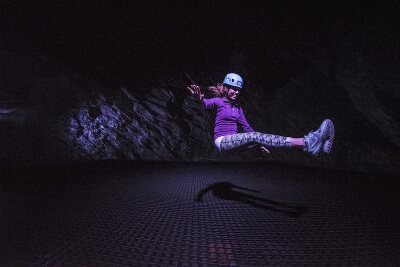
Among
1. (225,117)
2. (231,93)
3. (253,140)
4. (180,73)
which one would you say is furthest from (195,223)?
(180,73)

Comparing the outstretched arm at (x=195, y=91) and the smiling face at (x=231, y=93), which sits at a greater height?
the smiling face at (x=231, y=93)

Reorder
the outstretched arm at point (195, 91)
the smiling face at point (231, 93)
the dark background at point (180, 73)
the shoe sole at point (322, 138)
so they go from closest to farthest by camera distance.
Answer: the shoe sole at point (322, 138) < the outstretched arm at point (195, 91) < the smiling face at point (231, 93) < the dark background at point (180, 73)

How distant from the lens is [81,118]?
6.75m

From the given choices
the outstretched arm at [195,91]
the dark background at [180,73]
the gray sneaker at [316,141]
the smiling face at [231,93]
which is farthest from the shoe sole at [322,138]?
the dark background at [180,73]

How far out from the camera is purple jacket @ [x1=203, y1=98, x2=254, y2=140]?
9.09ft

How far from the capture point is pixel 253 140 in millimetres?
2344

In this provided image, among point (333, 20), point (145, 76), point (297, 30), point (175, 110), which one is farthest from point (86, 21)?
point (333, 20)

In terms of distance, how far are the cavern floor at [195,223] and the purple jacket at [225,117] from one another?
2.66 feet

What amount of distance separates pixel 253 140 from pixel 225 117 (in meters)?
0.58

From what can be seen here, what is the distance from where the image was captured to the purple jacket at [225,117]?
109 inches

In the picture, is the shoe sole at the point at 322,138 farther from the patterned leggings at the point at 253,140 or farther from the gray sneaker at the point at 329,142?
the patterned leggings at the point at 253,140

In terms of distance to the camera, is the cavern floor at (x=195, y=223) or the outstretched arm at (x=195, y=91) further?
Result: the outstretched arm at (x=195, y=91)

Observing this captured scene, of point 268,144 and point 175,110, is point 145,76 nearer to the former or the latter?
point 175,110

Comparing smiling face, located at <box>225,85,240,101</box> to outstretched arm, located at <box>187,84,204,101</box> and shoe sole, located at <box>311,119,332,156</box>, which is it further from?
shoe sole, located at <box>311,119,332,156</box>
